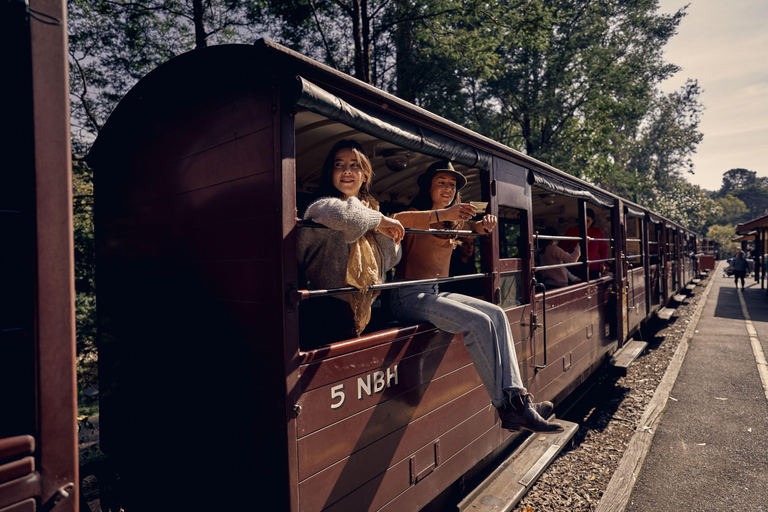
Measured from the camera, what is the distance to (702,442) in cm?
468

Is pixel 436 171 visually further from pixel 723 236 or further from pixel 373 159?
pixel 723 236

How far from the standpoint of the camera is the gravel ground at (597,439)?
12.2ft

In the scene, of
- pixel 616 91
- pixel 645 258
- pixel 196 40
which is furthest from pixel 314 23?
pixel 616 91

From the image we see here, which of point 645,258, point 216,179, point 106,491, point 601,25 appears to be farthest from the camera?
point 601,25

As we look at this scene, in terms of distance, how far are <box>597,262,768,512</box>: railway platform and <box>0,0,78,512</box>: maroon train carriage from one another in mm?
3865

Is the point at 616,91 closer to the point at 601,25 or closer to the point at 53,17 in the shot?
the point at 601,25

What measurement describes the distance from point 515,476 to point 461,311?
1.62 meters

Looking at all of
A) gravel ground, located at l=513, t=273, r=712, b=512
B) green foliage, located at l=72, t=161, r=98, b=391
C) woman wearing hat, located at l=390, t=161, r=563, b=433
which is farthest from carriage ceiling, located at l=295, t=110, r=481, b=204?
green foliage, located at l=72, t=161, r=98, b=391

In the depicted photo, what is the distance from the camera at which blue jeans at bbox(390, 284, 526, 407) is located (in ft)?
8.80

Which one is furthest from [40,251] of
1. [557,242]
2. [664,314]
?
[664,314]

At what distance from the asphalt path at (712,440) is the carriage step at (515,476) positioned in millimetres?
765

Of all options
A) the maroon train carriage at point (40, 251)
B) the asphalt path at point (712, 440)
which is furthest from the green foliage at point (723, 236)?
the maroon train carriage at point (40, 251)

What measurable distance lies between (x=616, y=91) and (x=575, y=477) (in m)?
15.5

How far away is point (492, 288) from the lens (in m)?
3.46
